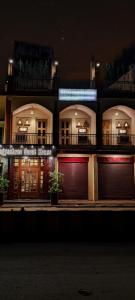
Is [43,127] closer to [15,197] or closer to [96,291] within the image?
[15,197]

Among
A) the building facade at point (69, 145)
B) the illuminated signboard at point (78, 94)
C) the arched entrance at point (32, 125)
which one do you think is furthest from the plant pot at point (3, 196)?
the illuminated signboard at point (78, 94)

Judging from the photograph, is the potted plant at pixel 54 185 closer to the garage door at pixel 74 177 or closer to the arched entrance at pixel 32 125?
the garage door at pixel 74 177

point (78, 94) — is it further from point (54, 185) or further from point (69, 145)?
point (54, 185)

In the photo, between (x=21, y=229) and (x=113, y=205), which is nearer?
(x=21, y=229)

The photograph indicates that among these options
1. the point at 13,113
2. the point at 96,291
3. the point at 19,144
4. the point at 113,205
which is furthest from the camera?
the point at 13,113

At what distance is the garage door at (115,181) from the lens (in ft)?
72.0

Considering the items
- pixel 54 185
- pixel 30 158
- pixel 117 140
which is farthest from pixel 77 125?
pixel 54 185

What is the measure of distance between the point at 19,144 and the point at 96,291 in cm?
1604

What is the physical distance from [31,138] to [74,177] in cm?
456

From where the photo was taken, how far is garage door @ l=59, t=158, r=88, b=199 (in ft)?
72.0

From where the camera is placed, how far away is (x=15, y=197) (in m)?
21.1

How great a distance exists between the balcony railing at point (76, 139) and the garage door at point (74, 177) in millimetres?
1570

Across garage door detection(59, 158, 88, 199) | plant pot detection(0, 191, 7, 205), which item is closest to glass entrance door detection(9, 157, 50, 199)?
plant pot detection(0, 191, 7, 205)

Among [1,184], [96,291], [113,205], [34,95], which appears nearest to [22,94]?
[34,95]
